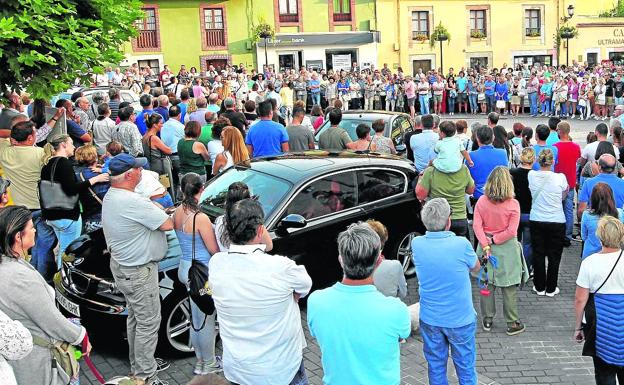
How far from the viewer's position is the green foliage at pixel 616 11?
45.8 meters

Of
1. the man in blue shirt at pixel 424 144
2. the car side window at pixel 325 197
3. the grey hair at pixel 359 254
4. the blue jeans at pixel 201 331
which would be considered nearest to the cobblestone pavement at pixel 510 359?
the blue jeans at pixel 201 331

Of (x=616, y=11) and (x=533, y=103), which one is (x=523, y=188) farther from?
(x=616, y=11)

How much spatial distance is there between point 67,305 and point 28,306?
2.51 meters

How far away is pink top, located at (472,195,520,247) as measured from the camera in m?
6.84

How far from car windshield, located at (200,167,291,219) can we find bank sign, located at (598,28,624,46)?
4205 centimetres

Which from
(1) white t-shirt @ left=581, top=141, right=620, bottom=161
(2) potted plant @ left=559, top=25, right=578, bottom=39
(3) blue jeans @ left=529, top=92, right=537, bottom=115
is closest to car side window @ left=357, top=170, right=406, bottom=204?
(1) white t-shirt @ left=581, top=141, right=620, bottom=161

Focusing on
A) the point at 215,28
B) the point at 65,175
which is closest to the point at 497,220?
the point at 65,175

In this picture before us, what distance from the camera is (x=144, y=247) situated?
557 centimetres

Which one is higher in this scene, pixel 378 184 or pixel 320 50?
pixel 320 50

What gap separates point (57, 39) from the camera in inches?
289

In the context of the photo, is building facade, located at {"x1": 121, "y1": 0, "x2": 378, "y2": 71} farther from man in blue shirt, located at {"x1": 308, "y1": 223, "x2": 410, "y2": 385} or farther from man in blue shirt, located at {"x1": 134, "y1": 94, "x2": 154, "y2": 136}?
man in blue shirt, located at {"x1": 308, "y1": 223, "x2": 410, "y2": 385}

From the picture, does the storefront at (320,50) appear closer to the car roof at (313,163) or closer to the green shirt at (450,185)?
the car roof at (313,163)

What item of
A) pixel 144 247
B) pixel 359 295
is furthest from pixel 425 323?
pixel 144 247

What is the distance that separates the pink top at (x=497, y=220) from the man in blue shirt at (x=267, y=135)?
382cm
